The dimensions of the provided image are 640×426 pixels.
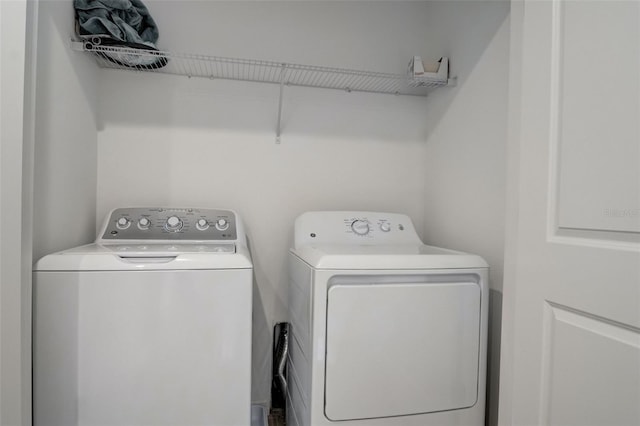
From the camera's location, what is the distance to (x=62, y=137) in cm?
127

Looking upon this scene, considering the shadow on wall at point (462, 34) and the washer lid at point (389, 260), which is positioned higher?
the shadow on wall at point (462, 34)

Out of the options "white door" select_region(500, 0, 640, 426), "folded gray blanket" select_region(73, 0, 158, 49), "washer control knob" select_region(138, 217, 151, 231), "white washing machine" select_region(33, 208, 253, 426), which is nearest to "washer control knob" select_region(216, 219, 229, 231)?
"washer control knob" select_region(138, 217, 151, 231)

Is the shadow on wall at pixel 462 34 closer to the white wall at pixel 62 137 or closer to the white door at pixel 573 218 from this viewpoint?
the white door at pixel 573 218

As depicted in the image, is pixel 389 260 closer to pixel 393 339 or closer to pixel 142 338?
pixel 393 339

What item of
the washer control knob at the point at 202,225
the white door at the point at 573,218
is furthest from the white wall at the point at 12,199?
the white door at the point at 573,218

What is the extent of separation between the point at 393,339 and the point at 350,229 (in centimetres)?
60

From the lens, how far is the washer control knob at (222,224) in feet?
5.09

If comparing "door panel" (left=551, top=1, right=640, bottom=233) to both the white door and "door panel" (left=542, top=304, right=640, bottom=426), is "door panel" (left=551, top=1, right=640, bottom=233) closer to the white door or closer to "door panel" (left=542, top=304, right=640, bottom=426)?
the white door

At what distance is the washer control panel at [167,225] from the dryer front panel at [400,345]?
65 cm

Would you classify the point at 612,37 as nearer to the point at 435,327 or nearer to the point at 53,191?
the point at 435,327

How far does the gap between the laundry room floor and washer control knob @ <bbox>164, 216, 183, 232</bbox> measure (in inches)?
42.1

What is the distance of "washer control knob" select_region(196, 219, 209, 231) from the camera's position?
153 centimetres

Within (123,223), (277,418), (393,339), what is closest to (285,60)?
(123,223)

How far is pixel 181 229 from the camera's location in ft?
4.94
